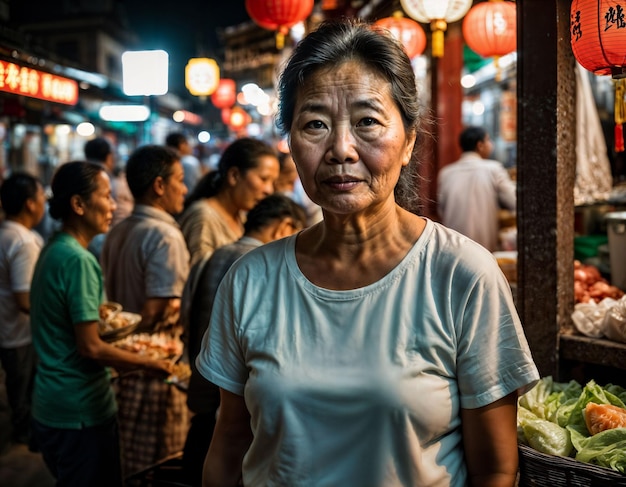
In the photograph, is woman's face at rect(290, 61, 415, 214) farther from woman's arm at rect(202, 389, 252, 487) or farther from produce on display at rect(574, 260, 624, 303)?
produce on display at rect(574, 260, 624, 303)

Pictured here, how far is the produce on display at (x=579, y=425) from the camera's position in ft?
7.43

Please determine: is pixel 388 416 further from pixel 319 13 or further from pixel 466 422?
pixel 319 13

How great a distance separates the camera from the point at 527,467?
2.30 meters

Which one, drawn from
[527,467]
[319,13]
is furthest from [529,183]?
[319,13]

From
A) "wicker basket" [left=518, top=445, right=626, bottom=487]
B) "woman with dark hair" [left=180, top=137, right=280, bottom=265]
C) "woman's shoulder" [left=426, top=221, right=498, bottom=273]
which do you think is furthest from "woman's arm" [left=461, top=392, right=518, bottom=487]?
"woman with dark hair" [left=180, top=137, right=280, bottom=265]

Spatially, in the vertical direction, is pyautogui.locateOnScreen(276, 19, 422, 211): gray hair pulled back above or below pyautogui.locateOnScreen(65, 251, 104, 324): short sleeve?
above

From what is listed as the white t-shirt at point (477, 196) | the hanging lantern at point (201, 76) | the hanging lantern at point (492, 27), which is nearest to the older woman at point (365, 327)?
the hanging lantern at point (492, 27)

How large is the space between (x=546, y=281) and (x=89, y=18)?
1645 inches

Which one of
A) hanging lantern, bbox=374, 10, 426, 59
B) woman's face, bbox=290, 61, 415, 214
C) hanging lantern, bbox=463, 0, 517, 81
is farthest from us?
hanging lantern, bbox=374, 10, 426, 59

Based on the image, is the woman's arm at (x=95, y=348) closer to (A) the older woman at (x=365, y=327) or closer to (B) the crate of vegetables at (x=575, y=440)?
(A) the older woman at (x=365, y=327)

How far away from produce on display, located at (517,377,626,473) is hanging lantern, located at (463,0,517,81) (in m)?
4.96

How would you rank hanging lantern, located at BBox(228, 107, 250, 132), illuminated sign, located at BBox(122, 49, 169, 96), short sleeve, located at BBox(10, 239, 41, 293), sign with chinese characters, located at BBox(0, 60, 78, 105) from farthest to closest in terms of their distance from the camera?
hanging lantern, located at BBox(228, 107, 250, 132), illuminated sign, located at BBox(122, 49, 169, 96), sign with chinese characters, located at BBox(0, 60, 78, 105), short sleeve, located at BBox(10, 239, 41, 293)

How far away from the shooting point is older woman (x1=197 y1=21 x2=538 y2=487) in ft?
5.83

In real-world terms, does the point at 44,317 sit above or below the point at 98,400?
above
